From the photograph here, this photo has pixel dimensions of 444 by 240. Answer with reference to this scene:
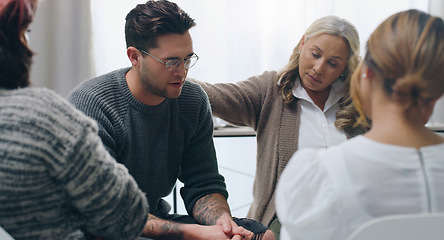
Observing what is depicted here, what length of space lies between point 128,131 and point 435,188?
3.13ft

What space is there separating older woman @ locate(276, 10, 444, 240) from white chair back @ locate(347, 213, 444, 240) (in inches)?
3.8

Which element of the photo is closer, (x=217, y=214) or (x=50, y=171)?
(x=50, y=171)

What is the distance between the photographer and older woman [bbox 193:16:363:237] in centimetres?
169

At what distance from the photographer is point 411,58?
0.78 m

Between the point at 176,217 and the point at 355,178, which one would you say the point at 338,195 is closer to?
the point at 355,178

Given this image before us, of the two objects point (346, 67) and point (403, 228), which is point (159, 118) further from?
point (403, 228)

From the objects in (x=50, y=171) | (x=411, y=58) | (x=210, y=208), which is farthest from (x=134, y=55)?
(x=411, y=58)

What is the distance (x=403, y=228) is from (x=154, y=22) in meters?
1.04

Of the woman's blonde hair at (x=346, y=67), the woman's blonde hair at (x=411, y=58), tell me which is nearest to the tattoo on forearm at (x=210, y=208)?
the woman's blonde hair at (x=346, y=67)

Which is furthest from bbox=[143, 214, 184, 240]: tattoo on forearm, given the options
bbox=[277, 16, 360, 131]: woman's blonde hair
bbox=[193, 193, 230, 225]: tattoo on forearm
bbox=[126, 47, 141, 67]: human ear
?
bbox=[277, 16, 360, 131]: woman's blonde hair

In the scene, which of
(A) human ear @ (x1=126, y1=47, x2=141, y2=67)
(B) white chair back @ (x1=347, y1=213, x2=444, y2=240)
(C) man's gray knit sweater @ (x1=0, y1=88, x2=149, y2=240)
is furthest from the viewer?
(A) human ear @ (x1=126, y1=47, x2=141, y2=67)

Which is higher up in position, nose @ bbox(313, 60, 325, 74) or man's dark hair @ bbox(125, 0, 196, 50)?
man's dark hair @ bbox(125, 0, 196, 50)

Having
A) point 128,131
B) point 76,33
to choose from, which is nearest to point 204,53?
point 76,33

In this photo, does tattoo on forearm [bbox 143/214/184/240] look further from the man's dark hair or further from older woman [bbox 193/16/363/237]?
the man's dark hair
